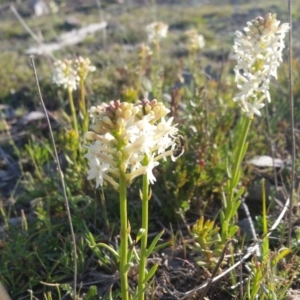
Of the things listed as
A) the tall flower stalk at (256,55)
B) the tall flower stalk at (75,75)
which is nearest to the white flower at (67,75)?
the tall flower stalk at (75,75)

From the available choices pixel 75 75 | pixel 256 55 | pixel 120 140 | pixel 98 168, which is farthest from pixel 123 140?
pixel 75 75

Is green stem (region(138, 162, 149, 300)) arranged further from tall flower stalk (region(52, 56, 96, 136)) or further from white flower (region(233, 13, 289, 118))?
tall flower stalk (region(52, 56, 96, 136))

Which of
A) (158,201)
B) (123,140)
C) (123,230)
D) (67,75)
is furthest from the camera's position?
(67,75)

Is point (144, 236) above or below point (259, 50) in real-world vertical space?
below

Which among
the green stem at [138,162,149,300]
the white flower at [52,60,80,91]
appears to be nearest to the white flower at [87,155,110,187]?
the green stem at [138,162,149,300]

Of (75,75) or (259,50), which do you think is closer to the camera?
(259,50)

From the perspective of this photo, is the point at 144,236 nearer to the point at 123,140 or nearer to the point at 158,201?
the point at 123,140

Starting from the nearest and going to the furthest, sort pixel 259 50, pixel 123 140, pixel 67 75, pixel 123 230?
1. pixel 123 140
2. pixel 123 230
3. pixel 259 50
4. pixel 67 75

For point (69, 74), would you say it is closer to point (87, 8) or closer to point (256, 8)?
point (256, 8)
